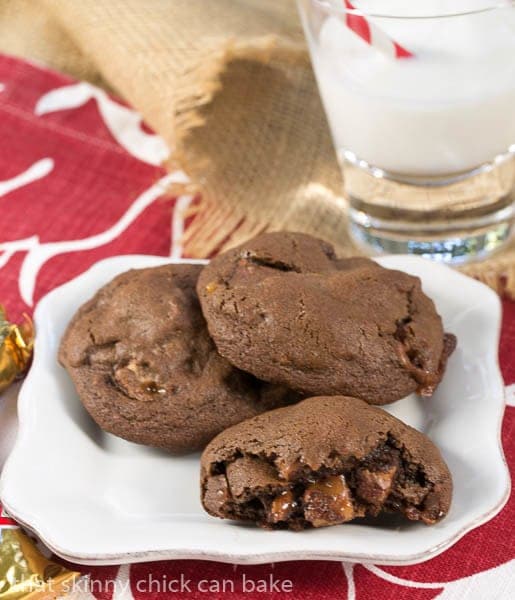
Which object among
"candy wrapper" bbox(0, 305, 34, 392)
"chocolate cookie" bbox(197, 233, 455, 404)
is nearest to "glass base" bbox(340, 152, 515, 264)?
"chocolate cookie" bbox(197, 233, 455, 404)

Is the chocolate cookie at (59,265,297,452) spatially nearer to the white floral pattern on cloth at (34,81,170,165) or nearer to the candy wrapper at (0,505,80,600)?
the candy wrapper at (0,505,80,600)

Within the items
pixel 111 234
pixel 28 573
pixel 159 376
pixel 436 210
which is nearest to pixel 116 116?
pixel 111 234

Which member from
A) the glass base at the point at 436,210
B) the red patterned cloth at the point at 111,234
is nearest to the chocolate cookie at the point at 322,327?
the red patterned cloth at the point at 111,234

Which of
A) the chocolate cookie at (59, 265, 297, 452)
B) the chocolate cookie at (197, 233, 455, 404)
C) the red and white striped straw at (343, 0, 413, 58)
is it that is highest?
the red and white striped straw at (343, 0, 413, 58)

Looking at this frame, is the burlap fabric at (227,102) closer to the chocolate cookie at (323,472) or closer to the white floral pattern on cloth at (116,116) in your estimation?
the white floral pattern on cloth at (116,116)

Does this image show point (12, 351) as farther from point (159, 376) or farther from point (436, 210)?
point (436, 210)

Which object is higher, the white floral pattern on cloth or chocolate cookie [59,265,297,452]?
chocolate cookie [59,265,297,452]
